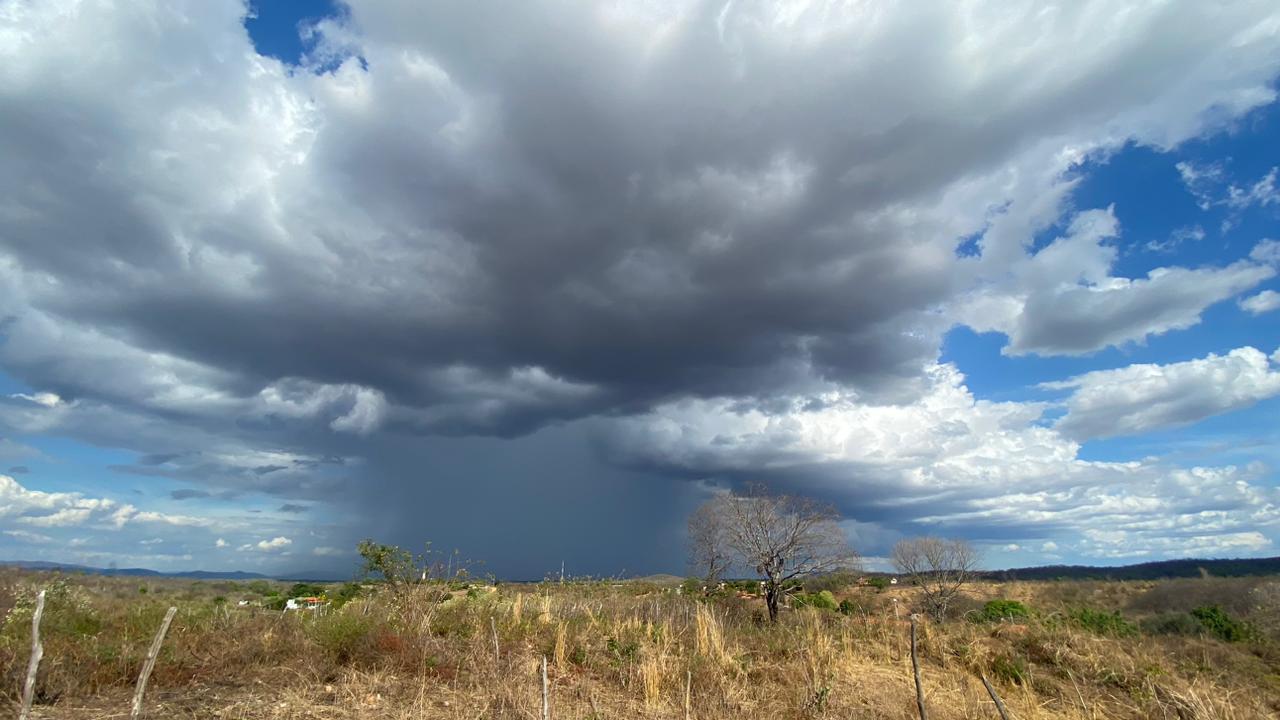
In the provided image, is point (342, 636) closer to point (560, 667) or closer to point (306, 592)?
point (560, 667)

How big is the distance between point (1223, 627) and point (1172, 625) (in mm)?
2914

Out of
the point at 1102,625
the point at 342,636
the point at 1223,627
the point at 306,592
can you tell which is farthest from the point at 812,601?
the point at 306,592

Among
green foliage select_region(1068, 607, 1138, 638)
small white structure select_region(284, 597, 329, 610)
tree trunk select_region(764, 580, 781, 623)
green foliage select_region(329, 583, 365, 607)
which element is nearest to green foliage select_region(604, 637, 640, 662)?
small white structure select_region(284, 597, 329, 610)

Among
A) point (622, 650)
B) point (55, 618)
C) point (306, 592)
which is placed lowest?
point (306, 592)

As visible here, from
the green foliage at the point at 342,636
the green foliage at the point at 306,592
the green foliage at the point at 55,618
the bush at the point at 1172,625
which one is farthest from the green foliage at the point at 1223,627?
the green foliage at the point at 306,592

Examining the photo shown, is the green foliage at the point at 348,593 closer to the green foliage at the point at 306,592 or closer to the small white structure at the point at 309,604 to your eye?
the small white structure at the point at 309,604

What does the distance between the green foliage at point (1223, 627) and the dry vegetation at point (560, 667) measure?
8289 millimetres

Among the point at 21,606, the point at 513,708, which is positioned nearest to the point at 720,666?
the point at 513,708

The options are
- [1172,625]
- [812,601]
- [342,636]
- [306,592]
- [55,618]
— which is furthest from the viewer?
[306,592]

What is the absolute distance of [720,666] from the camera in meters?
11.4

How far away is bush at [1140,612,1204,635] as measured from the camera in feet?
77.8

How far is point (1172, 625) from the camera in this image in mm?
26078

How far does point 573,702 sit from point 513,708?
1.25 m

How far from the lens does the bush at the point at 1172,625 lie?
23.7 metres
